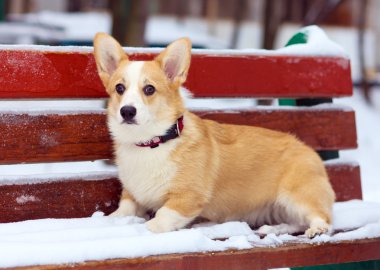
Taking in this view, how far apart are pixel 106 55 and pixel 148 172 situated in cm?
56

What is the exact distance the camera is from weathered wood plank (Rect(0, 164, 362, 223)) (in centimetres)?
301

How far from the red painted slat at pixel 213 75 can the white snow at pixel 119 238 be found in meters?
0.61

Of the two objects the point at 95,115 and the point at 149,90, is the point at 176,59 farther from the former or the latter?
the point at 95,115

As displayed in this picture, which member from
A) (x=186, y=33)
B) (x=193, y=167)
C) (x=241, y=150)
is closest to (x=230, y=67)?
(x=241, y=150)

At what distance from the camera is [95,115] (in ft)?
10.5

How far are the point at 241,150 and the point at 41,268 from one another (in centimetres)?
127

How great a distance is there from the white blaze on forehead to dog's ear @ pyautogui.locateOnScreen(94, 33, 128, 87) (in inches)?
4.5

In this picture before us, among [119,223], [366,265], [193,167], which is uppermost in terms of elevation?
[193,167]

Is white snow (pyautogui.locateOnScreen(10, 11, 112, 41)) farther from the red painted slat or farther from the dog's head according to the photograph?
the dog's head

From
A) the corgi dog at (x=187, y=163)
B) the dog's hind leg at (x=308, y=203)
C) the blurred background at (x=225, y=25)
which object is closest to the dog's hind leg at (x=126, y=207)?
the corgi dog at (x=187, y=163)

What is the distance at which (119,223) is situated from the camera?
2814 millimetres

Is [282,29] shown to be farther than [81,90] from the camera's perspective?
Yes

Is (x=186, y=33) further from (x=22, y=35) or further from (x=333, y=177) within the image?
(x=333, y=177)

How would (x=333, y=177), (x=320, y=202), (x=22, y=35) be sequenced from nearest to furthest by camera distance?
1. (x=320, y=202)
2. (x=333, y=177)
3. (x=22, y=35)
